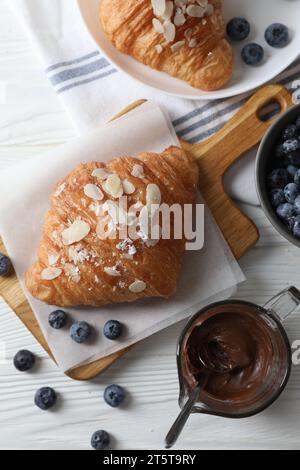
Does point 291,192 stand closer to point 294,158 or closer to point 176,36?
point 294,158

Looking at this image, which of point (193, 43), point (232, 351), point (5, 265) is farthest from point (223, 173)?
point (5, 265)

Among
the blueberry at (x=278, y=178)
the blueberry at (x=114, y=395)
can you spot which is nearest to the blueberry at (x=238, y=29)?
the blueberry at (x=278, y=178)

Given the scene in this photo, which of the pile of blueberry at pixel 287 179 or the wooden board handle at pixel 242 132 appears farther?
the wooden board handle at pixel 242 132

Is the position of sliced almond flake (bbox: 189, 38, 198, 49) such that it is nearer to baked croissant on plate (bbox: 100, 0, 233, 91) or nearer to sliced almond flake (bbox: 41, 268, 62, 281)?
baked croissant on plate (bbox: 100, 0, 233, 91)

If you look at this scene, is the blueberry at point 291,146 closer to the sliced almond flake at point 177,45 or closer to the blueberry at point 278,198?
the blueberry at point 278,198

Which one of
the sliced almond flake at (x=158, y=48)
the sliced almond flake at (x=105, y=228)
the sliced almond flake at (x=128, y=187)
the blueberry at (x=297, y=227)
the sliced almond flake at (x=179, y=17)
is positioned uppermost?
the sliced almond flake at (x=179, y=17)

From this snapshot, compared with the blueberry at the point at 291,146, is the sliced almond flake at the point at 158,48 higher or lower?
higher
